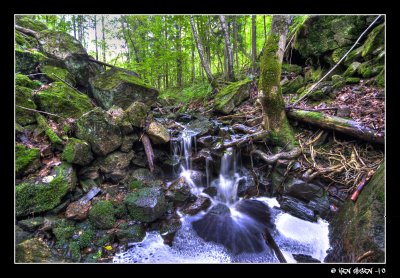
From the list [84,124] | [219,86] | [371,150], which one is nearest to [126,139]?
[84,124]

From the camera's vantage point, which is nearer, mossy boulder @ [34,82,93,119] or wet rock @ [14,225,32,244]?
wet rock @ [14,225,32,244]

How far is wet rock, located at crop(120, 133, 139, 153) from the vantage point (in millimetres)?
5732

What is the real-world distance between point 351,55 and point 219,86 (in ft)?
20.5

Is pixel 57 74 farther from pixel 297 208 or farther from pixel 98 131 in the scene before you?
pixel 297 208

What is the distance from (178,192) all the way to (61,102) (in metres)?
4.16

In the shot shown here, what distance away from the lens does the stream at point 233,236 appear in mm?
4078

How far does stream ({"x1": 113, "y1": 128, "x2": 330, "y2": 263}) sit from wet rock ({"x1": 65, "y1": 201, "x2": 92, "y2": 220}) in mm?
1136

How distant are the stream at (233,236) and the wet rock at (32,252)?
43.6 inches

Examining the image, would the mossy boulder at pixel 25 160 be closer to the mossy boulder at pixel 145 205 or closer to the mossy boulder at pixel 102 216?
the mossy boulder at pixel 102 216

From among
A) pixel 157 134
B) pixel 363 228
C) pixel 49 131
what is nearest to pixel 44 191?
pixel 49 131

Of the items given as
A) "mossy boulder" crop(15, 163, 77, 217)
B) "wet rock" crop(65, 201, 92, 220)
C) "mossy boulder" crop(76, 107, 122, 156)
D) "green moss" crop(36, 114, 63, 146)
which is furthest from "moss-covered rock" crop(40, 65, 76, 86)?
"wet rock" crop(65, 201, 92, 220)

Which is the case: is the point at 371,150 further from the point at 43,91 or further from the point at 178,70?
the point at 178,70

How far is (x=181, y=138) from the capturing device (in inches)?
276

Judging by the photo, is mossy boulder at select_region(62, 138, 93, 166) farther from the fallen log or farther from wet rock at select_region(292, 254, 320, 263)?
the fallen log
